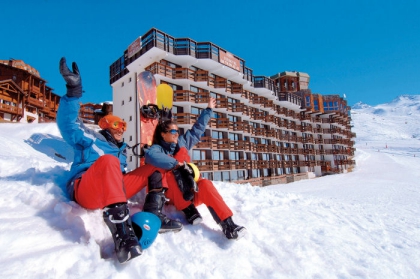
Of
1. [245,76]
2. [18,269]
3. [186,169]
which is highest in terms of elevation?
[245,76]

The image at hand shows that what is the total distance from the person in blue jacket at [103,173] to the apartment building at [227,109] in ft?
48.8

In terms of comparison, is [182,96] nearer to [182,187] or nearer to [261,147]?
[261,147]

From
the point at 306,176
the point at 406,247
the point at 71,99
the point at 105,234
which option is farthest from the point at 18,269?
the point at 306,176

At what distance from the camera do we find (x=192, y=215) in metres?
3.27

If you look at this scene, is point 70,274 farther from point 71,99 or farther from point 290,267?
point 290,267

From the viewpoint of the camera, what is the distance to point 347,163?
42.2 meters

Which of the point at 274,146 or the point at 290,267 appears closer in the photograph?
the point at 290,267

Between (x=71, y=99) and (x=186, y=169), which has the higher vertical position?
(x=71, y=99)

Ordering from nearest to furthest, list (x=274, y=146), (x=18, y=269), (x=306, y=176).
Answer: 1. (x=18, y=269)
2. (x=274, y=146)
3. (x=306, y=176)

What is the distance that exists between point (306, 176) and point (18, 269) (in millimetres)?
35800

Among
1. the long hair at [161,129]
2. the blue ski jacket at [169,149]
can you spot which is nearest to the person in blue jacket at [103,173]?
the blue ski jacket at [169,149]

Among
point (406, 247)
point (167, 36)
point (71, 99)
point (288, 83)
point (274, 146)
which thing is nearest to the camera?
point (71, 99)

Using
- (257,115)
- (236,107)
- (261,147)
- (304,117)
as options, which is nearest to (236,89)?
(236,107)

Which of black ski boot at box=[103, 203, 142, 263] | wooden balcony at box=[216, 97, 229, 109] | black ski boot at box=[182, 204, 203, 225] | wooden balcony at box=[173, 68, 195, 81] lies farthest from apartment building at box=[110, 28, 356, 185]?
black ski boot at box=[103, 203, 142, 263]
